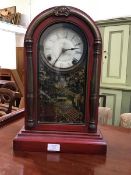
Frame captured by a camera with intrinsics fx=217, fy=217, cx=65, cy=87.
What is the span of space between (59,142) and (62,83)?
186 mm

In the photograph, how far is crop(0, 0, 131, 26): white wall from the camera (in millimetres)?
2833

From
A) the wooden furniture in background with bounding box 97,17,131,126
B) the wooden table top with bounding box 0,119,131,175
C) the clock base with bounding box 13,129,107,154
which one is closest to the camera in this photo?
the wooden table top with bounding box 0,119,131,175

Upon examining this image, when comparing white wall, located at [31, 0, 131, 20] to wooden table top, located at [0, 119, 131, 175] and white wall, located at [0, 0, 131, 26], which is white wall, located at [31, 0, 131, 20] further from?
wooden table top, located at [0, 119, 131, 175]

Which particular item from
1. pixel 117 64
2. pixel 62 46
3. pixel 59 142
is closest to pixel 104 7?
pixel 117 64

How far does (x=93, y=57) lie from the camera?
663mm

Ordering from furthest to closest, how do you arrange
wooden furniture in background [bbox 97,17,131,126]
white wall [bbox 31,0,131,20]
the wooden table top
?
white wall [bbox 31,0,131,20]
wooden furniture in background [bbox 97,17,131,126]
the wooden table top

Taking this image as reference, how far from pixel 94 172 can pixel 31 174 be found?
0.15m

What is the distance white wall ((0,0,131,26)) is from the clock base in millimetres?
2464

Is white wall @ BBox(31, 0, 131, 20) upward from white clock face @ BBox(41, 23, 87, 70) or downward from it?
upward

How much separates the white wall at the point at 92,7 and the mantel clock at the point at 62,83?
2348 millimetres

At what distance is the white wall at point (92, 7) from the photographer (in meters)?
2.83

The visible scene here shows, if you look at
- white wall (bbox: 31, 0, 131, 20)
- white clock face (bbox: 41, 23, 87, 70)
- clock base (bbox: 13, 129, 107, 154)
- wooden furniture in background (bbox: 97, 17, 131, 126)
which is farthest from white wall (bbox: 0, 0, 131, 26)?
clock base (bbox: 13, 129, 107, 154)

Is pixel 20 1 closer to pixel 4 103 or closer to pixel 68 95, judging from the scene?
pixel 4 103

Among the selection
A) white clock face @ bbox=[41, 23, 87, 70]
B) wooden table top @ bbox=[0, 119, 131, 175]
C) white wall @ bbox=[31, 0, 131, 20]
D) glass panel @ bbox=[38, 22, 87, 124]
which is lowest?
wooden table top @ bbox=[0, 119, 131, 175]
